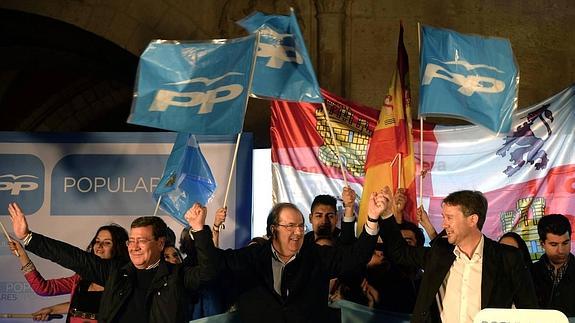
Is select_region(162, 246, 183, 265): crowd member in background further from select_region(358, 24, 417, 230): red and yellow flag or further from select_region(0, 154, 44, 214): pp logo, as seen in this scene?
select_region(0, 154, 44, 214): pp logo

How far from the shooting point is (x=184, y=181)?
820 cm

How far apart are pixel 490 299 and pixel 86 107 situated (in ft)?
36.4

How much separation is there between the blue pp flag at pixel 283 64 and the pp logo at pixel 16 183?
2.50 m

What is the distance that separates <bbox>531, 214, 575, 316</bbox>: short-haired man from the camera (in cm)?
718

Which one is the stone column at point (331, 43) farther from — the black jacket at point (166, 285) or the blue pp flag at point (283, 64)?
the black jacket at point (166, 285)

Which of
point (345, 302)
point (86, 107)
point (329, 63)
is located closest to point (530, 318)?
point (345, 302)

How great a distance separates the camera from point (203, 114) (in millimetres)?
7207

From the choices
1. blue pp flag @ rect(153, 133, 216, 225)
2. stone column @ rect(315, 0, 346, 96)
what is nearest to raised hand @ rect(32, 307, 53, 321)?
blue pp flag @ rect(153, 133, 216, 225)

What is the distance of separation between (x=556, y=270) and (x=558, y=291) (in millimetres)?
141

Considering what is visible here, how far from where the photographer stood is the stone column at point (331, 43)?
34.8 feet

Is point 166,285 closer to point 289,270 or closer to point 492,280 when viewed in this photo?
point 289,270

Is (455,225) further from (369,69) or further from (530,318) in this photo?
(369,69)

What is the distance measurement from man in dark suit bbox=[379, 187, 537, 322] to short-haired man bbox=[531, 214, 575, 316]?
118cm

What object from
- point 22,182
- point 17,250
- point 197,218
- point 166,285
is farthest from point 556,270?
point 22,182
